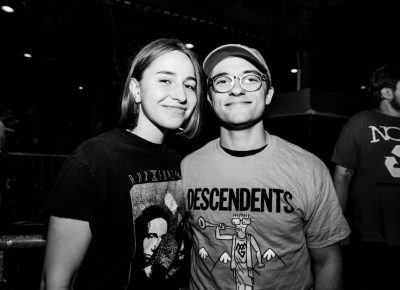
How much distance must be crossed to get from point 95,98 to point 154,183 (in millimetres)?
11366

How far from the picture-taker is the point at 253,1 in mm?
3029

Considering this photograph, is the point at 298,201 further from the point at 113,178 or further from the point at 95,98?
the point at 95,98

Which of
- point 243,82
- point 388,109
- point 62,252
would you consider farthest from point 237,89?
point 388,109

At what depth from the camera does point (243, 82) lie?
1.67m

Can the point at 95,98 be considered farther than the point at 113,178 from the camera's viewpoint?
Yes

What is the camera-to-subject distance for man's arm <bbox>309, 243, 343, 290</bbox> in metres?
1.50

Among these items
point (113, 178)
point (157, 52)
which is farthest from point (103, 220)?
point (157, 52)

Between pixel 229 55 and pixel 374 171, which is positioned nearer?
pixel 229 55

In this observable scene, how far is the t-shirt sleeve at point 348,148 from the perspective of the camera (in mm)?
2494

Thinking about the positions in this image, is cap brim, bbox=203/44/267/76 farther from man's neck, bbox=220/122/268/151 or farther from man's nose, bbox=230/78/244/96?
man's neck, bbox=220/122/268/151

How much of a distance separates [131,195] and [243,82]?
89 centimetres

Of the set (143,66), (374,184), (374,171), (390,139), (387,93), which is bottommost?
(374,184)

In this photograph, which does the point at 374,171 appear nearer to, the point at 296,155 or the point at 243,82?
the point at 296,155

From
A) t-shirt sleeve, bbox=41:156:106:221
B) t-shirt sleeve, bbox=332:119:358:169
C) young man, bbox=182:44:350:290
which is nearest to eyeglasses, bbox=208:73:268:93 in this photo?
young man, bbox=182:44:350:290
